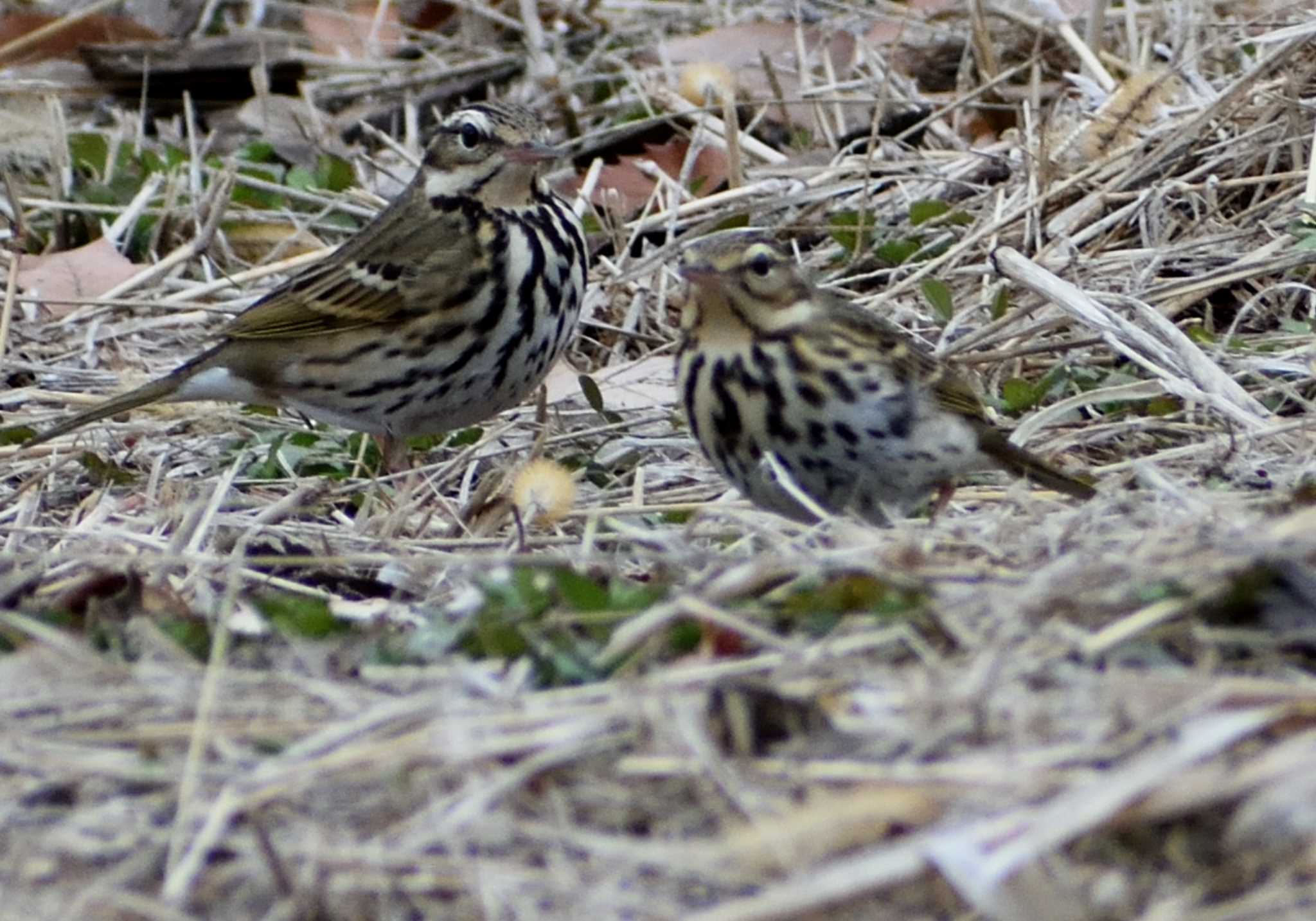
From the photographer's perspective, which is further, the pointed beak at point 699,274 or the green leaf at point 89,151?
the green leaf at point 89,151

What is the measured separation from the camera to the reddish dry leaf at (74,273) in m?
7.11

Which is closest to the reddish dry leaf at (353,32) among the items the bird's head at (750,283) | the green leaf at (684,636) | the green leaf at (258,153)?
the green leaf at (258,153)

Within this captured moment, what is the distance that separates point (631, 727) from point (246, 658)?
73cm

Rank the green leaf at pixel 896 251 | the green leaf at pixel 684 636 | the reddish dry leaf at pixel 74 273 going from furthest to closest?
1. the reddish dry leaf at pixel 74 273
2. the green leaf at pixel 896 251
3. the green leaf at pixel 684 636

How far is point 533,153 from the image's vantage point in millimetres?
5770

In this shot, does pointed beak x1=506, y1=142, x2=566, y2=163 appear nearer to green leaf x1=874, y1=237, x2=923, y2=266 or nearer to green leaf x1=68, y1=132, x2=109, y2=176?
green leaf x1=874, y1=237, x2=923, y2=266

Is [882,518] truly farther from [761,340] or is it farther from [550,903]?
[550,903]

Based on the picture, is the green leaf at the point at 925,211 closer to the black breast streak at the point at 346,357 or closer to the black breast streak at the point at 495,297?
the black breast streak at the point at 495,297

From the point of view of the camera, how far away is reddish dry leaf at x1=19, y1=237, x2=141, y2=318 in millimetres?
7109

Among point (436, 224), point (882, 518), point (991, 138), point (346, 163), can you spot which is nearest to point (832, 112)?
point (991, 138)

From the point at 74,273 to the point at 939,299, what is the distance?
2942mm

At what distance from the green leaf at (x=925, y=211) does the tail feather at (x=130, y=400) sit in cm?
216

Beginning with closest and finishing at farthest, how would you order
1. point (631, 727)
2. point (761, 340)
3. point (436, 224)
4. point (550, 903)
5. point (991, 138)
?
point (550, 903) < point (631, 727) < point (761, 340) < point (436, 224) < point (991, 138)

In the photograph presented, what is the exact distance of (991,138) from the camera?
297 inches
